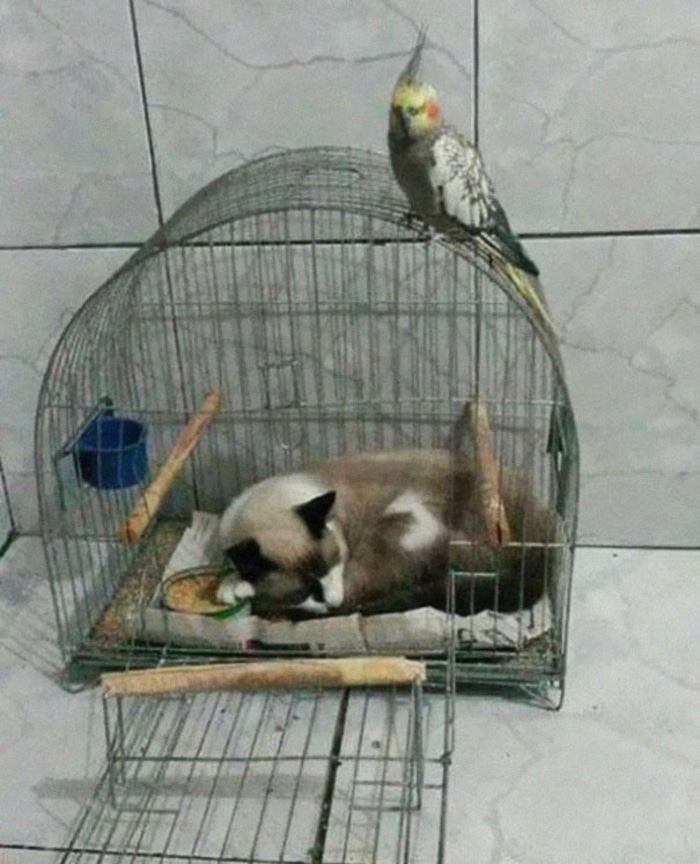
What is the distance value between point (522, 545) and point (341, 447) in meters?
0.30

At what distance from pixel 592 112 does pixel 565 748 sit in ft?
2.11

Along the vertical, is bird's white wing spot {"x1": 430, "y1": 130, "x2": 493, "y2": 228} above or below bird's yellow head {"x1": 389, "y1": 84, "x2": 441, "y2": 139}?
below

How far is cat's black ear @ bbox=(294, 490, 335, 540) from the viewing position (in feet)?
3.79

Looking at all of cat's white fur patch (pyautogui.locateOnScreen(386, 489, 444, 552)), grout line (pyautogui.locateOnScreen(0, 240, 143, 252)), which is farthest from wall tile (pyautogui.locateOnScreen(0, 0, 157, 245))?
cat's white fur patch (pyautogui.locateOnScreen(386, 489, 444, 552))

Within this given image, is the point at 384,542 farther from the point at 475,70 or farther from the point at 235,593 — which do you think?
the point at 475,70

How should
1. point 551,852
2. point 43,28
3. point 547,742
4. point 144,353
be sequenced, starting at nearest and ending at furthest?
point 551,852, point 547,742, point 43,28, point 144,353

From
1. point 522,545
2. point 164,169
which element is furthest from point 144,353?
point 522,545

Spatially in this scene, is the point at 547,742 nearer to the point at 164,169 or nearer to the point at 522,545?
the point at 522,545

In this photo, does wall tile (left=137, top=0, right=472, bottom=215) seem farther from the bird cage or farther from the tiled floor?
the tiled floor

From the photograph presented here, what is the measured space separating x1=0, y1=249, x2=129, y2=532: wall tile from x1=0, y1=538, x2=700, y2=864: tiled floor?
0.20m

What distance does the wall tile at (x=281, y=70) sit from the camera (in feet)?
3.67

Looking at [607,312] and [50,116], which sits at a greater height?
[50,116]

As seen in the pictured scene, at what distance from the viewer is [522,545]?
112cm

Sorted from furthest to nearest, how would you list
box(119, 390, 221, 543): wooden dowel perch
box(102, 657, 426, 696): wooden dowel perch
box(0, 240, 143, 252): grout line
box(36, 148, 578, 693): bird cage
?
box(0, 240, 143, 252): grout line, box(36, 148, 578, 693): bird cage, box(119, 390, 221, 543): wooden dowel perch, box(102, 657, 426, 696): wooden dowel perch
